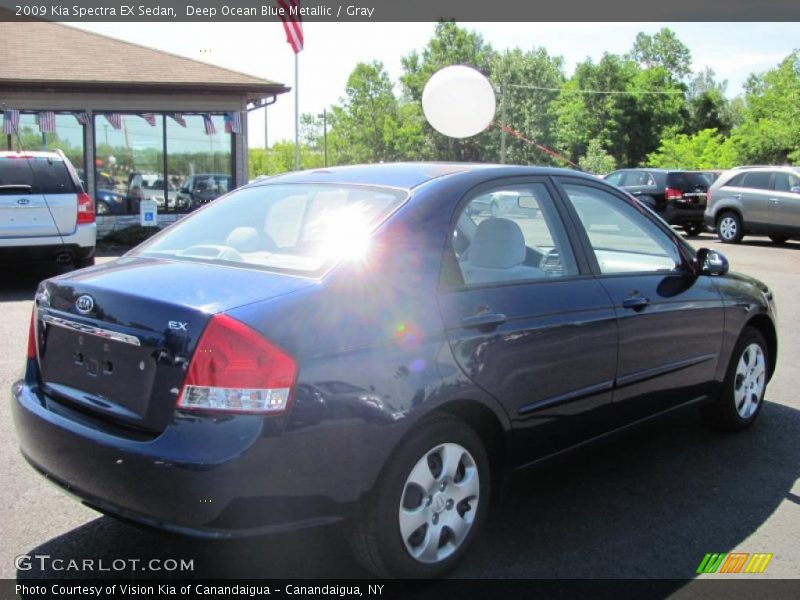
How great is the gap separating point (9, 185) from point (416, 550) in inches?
330

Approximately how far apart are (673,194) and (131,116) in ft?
43.7

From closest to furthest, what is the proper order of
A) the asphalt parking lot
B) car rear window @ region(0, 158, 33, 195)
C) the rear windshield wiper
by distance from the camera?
the asphalt parking lot
the rear windshield wiper
car rear window @ region(0, 158, 33, 195)

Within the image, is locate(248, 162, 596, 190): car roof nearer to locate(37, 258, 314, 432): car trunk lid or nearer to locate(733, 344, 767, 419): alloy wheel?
locate(37, 258, 314, 432): car trunk lid

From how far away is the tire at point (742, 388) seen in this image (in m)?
4.76

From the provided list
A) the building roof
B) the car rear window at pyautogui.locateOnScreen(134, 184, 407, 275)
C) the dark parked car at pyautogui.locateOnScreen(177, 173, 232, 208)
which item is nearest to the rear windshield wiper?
the car rear window at pyautogui.locateOnScreen(134, 184, 407, 275)

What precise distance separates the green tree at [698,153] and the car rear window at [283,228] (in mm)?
52926

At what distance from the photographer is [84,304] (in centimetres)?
299

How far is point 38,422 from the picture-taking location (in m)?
3.01

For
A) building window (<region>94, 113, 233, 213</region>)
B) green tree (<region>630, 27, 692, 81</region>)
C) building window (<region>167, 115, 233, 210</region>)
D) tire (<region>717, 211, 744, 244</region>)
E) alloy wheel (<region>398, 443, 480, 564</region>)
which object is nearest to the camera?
alloy wheel (<region>398, 443, 480, 564</region>)

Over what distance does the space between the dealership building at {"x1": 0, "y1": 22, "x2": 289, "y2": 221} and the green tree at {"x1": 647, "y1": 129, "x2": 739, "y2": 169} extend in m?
41.9

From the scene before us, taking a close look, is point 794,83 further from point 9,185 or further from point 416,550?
point 416,550

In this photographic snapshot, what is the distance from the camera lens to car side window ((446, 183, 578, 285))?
11.2 feet

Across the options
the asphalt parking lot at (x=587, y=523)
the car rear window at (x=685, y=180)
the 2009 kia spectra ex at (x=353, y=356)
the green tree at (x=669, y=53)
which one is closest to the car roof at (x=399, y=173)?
the 2009 kia spectra ex at (x=353, y=356)

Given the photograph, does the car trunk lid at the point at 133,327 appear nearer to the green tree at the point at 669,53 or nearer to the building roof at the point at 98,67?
the building roof at the point at 98,67
